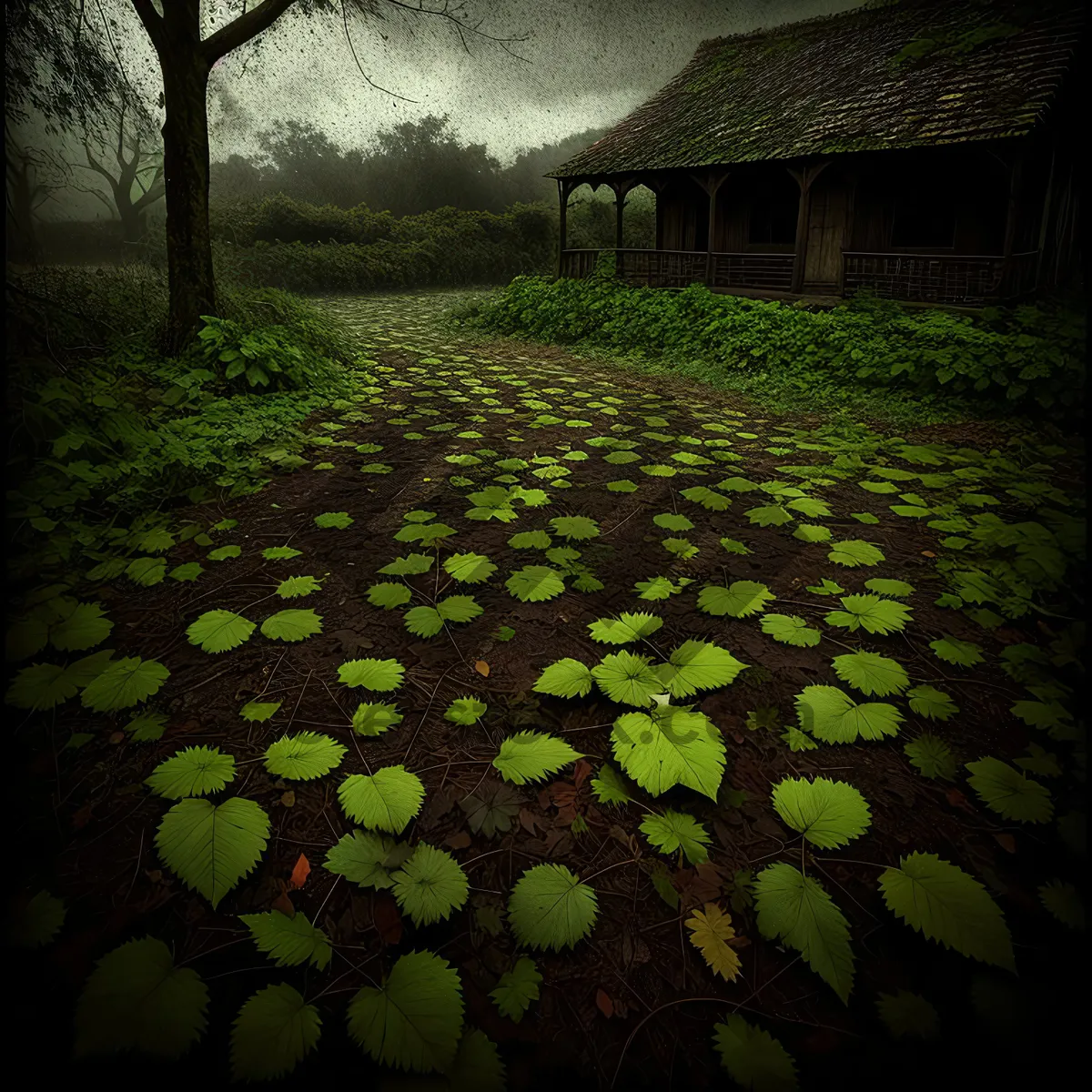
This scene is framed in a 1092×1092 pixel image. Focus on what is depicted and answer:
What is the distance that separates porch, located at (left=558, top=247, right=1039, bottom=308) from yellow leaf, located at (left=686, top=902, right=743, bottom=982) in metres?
10.6

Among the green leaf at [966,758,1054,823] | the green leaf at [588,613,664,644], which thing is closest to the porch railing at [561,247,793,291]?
the green leaf at [588,613,664,644]

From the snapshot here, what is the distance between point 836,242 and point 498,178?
33.3m

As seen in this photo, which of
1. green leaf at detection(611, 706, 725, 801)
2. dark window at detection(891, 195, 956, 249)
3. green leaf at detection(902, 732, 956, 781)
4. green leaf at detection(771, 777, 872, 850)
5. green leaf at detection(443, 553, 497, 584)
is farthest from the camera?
dark window at detection(891, 195, 956, 249)

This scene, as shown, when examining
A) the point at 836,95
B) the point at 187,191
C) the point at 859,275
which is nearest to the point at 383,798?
the point at 187,191

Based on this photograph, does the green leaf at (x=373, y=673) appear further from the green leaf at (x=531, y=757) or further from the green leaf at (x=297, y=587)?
the green leaf at (x=297, y=587)

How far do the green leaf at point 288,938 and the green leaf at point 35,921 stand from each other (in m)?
0.41

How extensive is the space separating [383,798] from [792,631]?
1759 mm

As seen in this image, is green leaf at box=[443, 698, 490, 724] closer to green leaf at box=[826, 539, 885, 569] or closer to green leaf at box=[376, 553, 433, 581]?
green leaf at box=[376, 553, 433, 581]

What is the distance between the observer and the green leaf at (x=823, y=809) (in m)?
1.64

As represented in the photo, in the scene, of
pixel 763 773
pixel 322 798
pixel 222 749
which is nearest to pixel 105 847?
pixel 222 749

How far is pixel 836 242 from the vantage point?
1169cm

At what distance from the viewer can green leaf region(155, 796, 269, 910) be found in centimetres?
149

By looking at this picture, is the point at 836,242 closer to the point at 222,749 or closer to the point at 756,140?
the point at 756,140

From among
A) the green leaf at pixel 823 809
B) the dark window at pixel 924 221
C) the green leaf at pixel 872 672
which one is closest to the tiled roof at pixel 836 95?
the dark window at pixel 924 221
